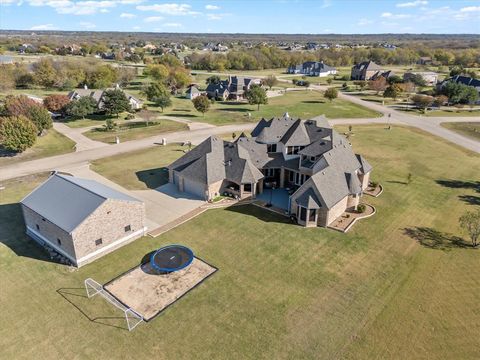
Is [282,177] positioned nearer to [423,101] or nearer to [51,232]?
[51,232]

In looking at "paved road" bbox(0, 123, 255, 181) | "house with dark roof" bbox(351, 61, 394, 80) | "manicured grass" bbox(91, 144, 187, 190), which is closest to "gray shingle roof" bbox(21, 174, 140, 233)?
"manicured grass" bbox(91, 144, 187, 190)

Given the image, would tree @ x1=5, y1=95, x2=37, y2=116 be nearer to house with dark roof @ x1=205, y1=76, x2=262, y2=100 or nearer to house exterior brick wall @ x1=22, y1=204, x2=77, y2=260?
house exterior brick wall @ x1=22, y1=204, x2=77, y2=260

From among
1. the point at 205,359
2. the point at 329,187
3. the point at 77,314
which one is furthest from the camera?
the point at 329,187

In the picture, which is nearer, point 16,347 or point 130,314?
point 16,347

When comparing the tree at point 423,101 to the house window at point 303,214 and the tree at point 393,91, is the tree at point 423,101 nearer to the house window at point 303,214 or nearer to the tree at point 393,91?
the tree at point 393,91

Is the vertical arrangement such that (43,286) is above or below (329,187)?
below

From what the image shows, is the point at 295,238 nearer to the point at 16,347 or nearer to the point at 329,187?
the point at 329,187

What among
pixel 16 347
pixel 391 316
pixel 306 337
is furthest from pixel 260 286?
pixel 16 347
